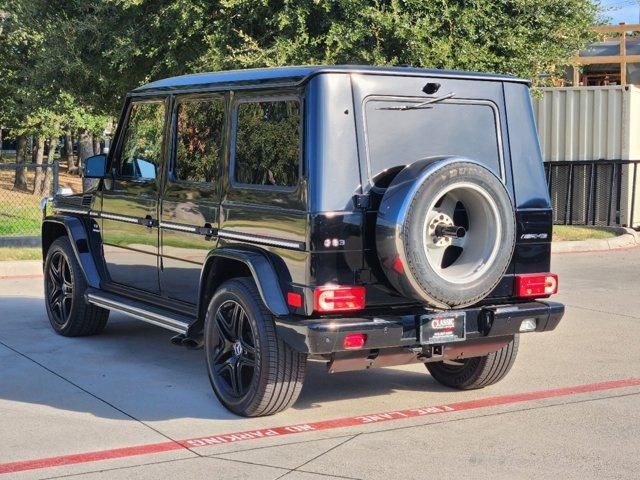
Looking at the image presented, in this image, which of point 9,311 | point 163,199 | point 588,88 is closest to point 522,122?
point 163,199

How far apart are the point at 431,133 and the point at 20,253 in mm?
9628

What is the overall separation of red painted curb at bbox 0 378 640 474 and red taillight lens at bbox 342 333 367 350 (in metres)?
0.65

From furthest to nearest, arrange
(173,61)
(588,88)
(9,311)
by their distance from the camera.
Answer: (588,88) → (173,61) → (9,311)

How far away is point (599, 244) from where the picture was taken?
17188 mm

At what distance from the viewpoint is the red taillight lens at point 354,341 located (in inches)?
226

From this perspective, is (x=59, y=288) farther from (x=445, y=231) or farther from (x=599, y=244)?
(x=599, y=244)

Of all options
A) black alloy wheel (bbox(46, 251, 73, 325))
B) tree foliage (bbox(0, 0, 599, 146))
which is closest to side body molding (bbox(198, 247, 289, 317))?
black alloy wheel (bbox(46, 251, 73, 325))

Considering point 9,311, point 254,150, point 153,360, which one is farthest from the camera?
point 9,311

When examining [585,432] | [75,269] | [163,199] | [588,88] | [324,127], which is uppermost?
[588,88]

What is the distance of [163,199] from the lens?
7.36m

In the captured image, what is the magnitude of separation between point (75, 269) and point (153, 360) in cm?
113

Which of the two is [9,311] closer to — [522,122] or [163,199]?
[163,199]

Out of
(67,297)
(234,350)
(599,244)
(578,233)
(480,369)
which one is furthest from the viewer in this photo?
(578,233)

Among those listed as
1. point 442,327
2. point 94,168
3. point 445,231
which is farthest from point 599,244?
point 445,231
